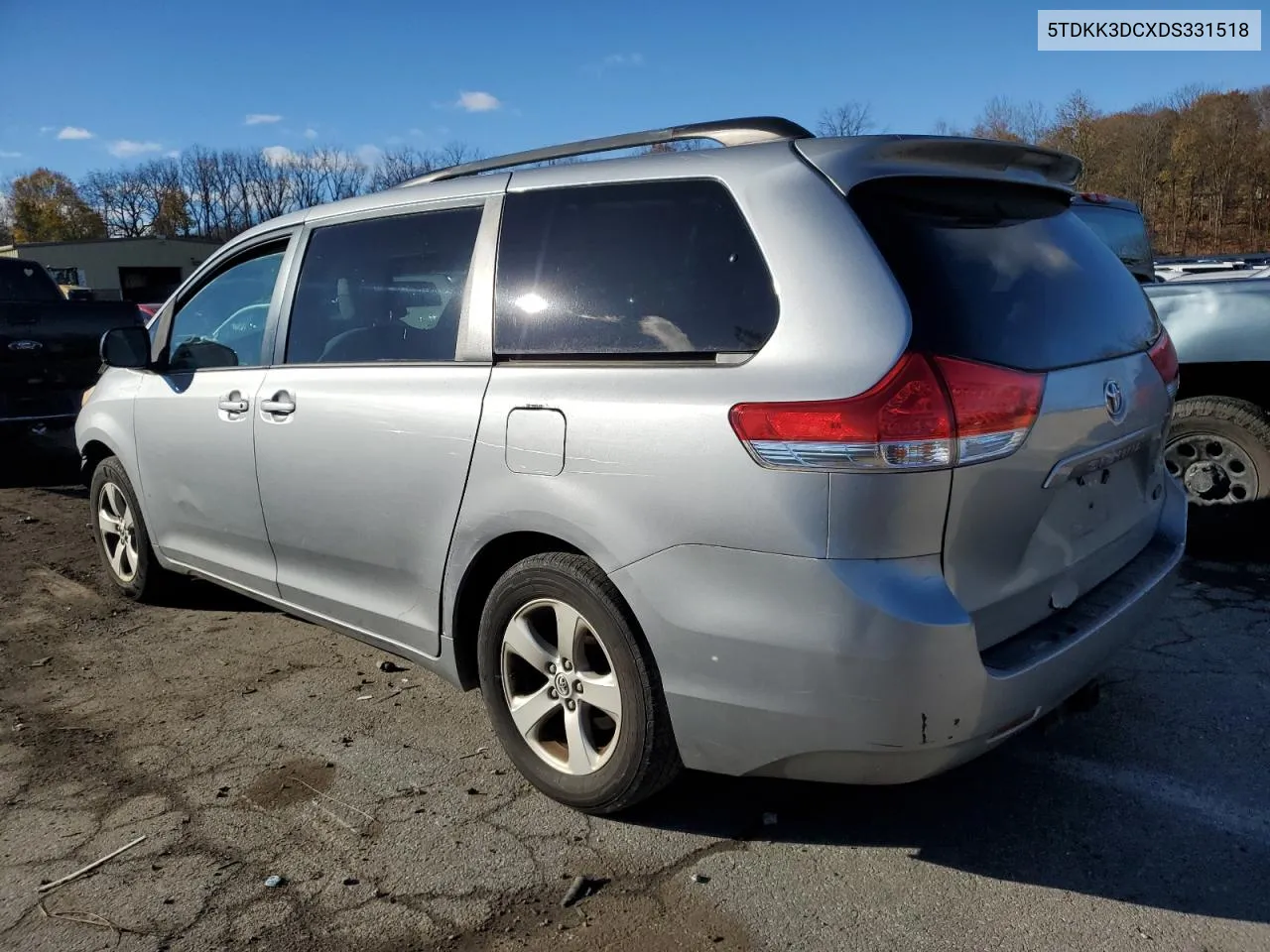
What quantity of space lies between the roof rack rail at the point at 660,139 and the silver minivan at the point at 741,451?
0.05 feet

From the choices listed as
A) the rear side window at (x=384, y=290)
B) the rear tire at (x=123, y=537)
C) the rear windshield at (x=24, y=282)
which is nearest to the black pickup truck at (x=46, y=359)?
the rear windshield at (x=24, y=282)

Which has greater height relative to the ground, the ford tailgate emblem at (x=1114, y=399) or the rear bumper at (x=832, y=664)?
the ford tailgate emblem at (x=1114, y=399)

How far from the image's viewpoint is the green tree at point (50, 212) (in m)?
102

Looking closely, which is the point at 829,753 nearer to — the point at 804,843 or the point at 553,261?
the point at 804,843

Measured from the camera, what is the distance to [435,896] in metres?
2.66

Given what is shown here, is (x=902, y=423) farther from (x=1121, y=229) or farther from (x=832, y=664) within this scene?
(x=1121, y=229)

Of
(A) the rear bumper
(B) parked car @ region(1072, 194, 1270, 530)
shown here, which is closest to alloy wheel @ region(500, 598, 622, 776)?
(A) the rear bumper

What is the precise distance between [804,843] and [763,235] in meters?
Answer: 1.67

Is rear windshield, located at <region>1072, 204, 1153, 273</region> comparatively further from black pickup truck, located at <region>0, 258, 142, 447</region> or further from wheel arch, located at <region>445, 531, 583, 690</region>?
black pickup truck, located at <region>0, 258, 142, 447</region>

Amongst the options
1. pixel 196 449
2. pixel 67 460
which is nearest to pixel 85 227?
pixel 67 460

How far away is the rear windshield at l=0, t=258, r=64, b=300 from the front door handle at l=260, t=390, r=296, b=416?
7.71 meters

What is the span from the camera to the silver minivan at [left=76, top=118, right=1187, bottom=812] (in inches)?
90.7

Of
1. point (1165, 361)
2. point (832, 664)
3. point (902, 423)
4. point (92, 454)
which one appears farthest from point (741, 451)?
point (92, 454)

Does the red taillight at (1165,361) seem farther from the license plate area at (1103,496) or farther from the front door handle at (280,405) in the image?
the front door handle at (280,405)
